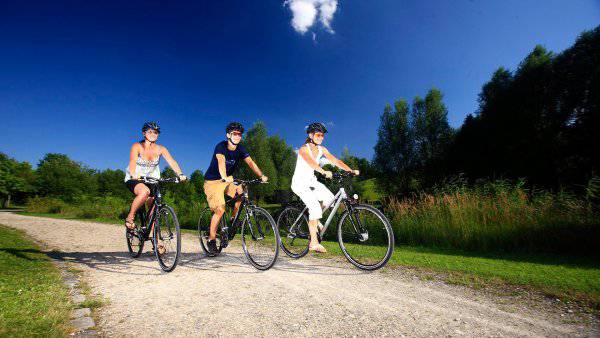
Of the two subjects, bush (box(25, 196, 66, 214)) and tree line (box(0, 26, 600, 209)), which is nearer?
tree line (box(0, 26, 600, 209))

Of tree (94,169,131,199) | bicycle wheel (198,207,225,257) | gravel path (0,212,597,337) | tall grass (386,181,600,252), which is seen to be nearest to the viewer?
gravel path (0,212,597,337)

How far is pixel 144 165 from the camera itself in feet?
18.1

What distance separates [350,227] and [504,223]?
476cm

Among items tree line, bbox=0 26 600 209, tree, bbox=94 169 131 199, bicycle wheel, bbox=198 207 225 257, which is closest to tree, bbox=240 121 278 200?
tree line, bbox=0 26 600 209

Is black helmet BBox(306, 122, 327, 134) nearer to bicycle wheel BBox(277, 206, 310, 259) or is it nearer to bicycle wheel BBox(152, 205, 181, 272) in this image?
bicycle wheel BBox(277, 206, 310, 259)

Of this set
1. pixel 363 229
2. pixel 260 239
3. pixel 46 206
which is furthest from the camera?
pixel 46 206

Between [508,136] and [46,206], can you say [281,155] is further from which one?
[508,136]

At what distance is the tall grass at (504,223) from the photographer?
6273 mm

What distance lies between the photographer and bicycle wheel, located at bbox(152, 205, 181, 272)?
4793mm

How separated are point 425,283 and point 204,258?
4.19m

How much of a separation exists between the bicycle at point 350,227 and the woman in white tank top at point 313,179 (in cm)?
19

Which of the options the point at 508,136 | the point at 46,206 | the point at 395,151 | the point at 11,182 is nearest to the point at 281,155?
the point at 395,151

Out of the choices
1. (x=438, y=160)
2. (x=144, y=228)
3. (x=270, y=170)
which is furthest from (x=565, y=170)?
(x=270, y=170)

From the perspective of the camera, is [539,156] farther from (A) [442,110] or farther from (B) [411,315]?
(B) [411,315]
